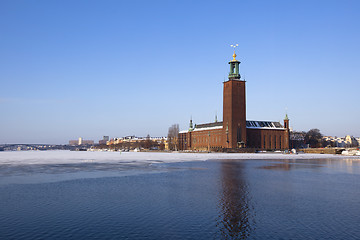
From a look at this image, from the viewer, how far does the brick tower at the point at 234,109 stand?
128 metres

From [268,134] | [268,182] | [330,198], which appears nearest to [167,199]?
[330,198]

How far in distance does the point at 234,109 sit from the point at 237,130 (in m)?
8.12

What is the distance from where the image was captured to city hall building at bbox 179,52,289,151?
128 metres

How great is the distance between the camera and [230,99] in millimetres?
129625

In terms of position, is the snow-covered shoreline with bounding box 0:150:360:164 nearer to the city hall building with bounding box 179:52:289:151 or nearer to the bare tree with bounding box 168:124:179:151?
the city hall building with bounding box 179:52:289:151

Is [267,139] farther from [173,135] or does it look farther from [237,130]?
[173,135]

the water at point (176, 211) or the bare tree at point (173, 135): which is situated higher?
the bare tree at point (173, 135)

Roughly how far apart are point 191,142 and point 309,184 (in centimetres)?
14237

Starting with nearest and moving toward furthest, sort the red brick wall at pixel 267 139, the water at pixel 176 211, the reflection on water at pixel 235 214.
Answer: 1. the water at pixel 176 211
2. the reflection on water at pixel 235 214
3. the red brick wall at pixel 267 139

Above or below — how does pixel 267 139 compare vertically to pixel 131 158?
above

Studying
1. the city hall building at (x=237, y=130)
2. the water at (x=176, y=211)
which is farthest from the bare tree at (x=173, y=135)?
the water at (x=176, y=211)

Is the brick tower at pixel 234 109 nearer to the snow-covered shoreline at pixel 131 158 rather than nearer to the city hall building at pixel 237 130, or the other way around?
the city hall building at pixel 237 130

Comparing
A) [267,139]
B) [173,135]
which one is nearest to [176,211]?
[267,139]

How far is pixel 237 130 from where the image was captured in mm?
128375
